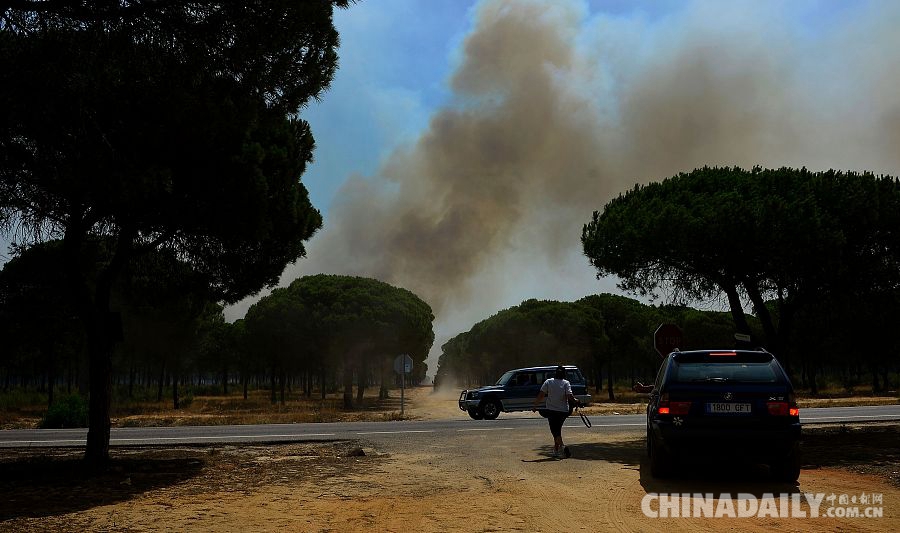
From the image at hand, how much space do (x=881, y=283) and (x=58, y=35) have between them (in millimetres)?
18758

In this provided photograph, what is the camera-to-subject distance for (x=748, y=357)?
9117mm

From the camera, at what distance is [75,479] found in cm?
1028

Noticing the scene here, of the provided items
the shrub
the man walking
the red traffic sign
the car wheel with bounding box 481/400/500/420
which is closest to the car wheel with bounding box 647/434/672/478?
the man walking

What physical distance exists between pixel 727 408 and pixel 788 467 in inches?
47.0

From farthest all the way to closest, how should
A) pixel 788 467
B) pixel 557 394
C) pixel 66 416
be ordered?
pixel 66 416, pixel 557 394, pixel 788 467

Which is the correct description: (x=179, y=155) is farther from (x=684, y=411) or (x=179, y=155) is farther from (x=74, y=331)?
(x=74, y=331)

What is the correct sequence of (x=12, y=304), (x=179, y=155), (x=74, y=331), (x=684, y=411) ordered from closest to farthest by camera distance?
1. (x=684, y=411)
2. (x=179, y=155)
3. (x=12, y=304)
4. (x=74, y=331)

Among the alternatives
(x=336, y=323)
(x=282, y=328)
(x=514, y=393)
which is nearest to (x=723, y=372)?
(x=514, y=393)

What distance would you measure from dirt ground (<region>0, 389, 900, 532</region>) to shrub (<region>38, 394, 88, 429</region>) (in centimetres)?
1068

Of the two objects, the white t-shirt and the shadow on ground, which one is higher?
the white t-shirt

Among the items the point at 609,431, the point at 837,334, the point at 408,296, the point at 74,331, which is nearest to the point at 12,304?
the point at 74,331

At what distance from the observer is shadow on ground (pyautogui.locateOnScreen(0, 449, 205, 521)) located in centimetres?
827

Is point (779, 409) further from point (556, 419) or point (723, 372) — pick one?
point (556, 419)

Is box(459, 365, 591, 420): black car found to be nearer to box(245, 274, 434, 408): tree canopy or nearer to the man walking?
the man walking
